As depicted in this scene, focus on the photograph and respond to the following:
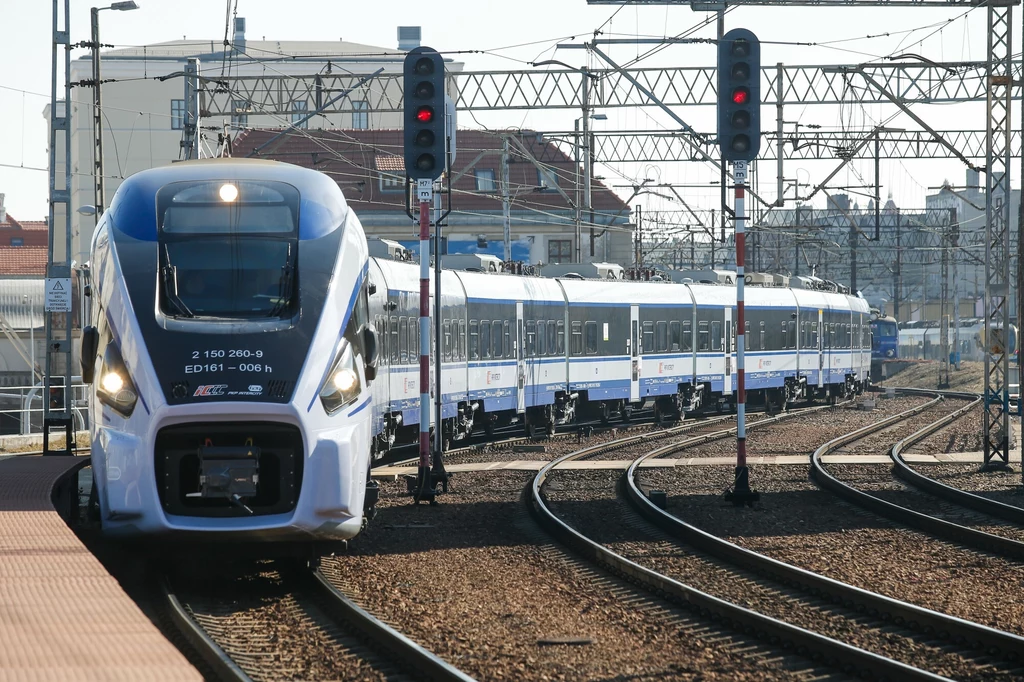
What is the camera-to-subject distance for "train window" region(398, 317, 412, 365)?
22.7 meters

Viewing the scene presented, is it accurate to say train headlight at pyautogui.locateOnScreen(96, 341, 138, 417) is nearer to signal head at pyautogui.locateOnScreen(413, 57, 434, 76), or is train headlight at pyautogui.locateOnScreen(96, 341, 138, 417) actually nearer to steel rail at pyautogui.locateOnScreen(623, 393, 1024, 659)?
steel rail at pyautogui.locateOnScreen(623, 393, 1024, 659)

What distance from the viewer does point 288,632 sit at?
983cm

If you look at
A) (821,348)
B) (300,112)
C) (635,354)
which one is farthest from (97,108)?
(821,348)

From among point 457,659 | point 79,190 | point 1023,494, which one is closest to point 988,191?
point 1023,494

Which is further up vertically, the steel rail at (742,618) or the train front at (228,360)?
the train front at (228,360)

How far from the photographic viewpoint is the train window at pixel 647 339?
34000mm

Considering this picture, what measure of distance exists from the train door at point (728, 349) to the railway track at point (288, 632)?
89.9 feet

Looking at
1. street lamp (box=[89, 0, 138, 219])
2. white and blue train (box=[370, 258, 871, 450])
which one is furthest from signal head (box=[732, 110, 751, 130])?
street lamp (box=[89, 0, 138, 219])

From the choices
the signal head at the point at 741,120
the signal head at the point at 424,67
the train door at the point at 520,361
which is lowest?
the train door at the point at 520,361

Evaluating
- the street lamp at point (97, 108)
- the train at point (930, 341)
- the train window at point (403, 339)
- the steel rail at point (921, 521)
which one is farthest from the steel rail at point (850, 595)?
the train at point (930, 341)

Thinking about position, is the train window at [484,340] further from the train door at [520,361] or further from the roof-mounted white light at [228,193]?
the roof-mounted white light at [228,193]

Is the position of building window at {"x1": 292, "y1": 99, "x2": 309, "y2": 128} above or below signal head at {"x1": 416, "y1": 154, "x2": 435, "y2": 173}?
above

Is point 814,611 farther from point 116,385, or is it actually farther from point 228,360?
point 116,385

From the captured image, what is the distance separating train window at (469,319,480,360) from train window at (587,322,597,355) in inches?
217
